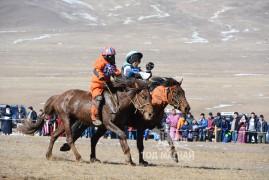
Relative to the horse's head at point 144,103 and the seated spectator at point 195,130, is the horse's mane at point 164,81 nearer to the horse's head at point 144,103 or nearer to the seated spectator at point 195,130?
the horse's head at point 144,103

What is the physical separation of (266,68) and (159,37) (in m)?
46.2

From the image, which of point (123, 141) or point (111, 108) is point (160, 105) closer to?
point (111, 108)

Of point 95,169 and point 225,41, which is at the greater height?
point 225,41

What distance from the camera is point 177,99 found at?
57.4ft

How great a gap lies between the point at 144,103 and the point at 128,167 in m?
1.61

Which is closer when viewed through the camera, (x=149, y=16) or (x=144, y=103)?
(x=144, y=103)

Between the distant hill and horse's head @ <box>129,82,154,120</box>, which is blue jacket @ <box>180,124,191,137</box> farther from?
the distant hill

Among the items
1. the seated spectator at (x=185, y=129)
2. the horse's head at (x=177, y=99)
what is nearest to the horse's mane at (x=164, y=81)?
the horse's head at (x=177, y=99)

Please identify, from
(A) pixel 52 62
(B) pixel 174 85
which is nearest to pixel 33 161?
(B) pixel 174 85

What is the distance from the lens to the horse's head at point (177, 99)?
17.4 metres

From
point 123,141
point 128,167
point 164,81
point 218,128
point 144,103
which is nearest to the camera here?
point 128,167

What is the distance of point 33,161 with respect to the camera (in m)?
16.6

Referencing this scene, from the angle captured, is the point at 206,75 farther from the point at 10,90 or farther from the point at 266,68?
the point at 10,90

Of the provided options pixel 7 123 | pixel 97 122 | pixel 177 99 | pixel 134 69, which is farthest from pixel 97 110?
pixel 7 123
